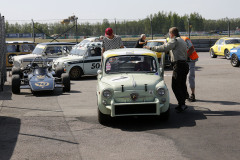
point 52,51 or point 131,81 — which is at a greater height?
point 52,51

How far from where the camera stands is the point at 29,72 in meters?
14.7

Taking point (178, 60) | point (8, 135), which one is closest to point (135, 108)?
point (178, 60)

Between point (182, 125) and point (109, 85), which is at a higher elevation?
point (109, 85)

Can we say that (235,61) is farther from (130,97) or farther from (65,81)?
(130,97)

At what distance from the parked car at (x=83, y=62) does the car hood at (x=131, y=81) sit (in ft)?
28.5

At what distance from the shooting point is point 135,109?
26.3 ft

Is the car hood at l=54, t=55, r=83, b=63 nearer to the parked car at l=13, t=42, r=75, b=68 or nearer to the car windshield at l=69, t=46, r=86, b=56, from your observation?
the car windshield at l=69, t=46, r=86, b=56

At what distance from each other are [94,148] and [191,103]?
4.87 m

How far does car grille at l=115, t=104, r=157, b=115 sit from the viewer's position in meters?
8.00

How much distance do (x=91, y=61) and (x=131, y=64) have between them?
340 inches

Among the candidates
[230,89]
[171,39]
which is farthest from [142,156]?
[230,89]

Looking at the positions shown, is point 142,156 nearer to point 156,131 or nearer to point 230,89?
point 156,131

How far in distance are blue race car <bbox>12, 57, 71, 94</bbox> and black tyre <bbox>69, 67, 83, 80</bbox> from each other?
2.53m

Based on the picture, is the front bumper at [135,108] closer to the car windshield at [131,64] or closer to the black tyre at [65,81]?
the car windshield at [131,64]
